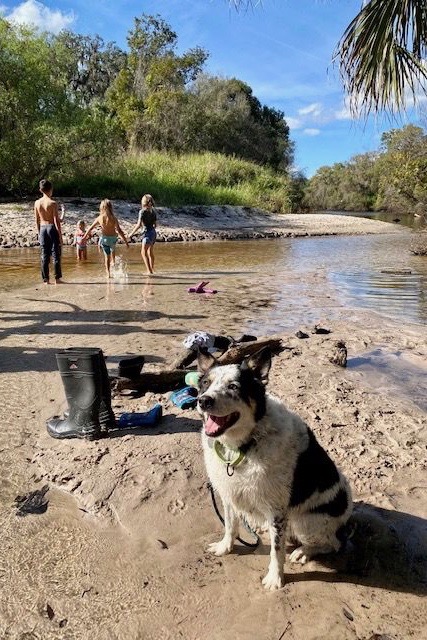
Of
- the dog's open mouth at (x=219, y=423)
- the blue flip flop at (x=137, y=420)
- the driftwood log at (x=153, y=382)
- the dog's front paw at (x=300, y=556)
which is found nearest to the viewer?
the dog's open mouth at (x=219, y=423)

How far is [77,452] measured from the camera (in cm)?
450

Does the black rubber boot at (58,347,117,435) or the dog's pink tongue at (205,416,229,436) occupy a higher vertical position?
the dog's pink tongue at (205,416,229,436)

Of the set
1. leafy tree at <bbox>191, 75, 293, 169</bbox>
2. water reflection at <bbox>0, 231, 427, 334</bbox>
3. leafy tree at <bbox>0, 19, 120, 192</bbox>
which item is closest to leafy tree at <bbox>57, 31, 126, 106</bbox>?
leafy tree at <bbox>191, 75, 293, 169</bbox>

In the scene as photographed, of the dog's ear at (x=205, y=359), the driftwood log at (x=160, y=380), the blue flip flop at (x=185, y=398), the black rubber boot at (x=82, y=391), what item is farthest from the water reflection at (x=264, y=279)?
the dog's ear at (x=205, y=359)

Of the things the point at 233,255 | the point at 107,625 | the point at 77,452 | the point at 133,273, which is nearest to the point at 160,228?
the point at 233,255

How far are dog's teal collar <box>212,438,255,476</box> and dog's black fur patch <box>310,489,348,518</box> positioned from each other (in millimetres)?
631

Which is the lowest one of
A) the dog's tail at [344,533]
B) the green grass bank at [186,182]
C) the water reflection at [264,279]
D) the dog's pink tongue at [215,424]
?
the water reflection at [264,279]

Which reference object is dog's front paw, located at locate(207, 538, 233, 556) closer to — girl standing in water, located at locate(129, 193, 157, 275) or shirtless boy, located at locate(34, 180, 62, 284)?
shirtless boy, located at locate(34, 180, 62, 284)

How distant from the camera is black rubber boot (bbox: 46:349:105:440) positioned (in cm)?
458

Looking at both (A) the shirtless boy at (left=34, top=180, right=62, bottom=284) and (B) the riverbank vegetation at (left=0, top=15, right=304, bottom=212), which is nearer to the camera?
(A) the shirtless boy at (left=34, top=180, right=62, bottom=284)

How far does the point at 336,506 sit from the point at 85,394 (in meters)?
2.42

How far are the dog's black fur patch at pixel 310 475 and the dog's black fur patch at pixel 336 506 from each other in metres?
0.10

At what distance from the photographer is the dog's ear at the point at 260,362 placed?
3.24 metres

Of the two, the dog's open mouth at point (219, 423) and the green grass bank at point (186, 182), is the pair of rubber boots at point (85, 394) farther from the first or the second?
the green grass bank at point (186, 182)
